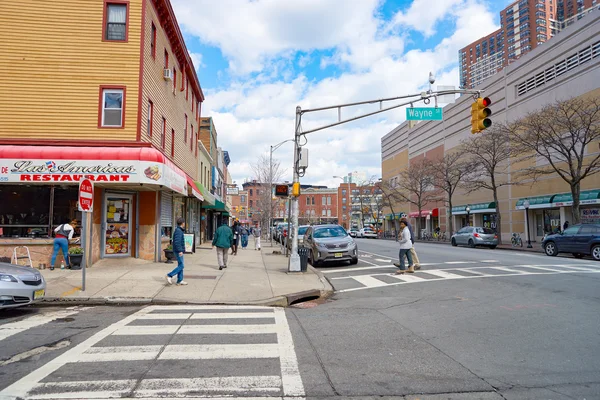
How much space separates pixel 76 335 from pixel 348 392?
4450mm

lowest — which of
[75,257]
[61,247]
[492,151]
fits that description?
[75,257]

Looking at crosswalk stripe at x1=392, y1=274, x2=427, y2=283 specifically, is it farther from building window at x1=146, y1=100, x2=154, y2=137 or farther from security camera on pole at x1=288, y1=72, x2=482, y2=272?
building window at x1=146, y1=100, x2=154, y2=137

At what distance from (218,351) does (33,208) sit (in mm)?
11194

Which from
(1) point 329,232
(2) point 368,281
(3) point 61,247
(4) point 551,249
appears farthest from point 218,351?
(4) point 551,249

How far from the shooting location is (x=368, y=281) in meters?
12.3

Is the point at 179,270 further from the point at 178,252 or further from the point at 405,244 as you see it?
the point at 405,244

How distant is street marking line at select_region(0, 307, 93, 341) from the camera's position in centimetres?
644

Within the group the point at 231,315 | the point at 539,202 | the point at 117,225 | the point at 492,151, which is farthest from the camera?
the point at 539,202

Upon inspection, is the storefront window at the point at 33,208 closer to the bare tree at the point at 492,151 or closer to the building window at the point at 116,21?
the building window at the point at 116,21

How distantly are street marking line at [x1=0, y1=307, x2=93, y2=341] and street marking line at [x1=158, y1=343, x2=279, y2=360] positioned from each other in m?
2.74

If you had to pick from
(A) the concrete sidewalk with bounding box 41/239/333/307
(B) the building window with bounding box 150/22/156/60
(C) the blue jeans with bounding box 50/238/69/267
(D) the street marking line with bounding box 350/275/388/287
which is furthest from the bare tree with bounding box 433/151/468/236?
(C) the blue jeans with bounding box 50/238/69/267

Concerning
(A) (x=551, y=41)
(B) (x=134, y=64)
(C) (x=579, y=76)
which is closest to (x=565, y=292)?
(B) (x=134, y=64)

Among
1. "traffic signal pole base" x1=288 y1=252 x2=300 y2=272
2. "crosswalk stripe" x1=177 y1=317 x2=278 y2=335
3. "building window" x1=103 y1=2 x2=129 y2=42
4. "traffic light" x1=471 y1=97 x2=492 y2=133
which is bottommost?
"crosswalk stripe" x1=177 y1=317 x2=278 y2=335

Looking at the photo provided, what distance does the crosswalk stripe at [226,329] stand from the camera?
6453mm
